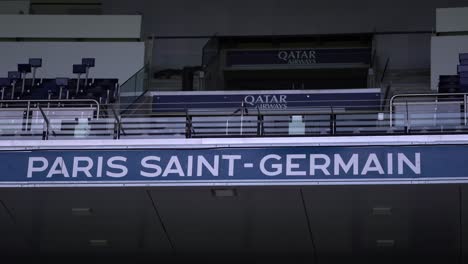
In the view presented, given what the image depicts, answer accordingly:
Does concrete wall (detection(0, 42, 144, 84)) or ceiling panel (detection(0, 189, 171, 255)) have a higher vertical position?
concrete wall (detection(0, 42, 144, 84))

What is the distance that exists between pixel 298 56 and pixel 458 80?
14.1 ft

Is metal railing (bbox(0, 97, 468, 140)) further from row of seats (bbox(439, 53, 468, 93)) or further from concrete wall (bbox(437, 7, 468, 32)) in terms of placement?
concrete wall (bbox(437, 7, 468, 32))

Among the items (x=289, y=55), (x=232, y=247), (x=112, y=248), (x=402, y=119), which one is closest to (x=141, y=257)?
(x=112, y=248)

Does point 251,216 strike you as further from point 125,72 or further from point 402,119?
point 125,72

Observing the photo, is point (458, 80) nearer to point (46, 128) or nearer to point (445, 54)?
point (445, 54)

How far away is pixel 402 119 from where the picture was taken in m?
11.9

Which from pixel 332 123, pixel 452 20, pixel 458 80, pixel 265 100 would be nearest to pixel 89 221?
pixel 332 123

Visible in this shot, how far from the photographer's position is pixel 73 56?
65.2 feet

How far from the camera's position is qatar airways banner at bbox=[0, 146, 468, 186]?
11.2 meters

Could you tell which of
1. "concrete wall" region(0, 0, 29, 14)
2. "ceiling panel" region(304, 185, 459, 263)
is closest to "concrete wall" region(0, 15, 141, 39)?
"concrete wall" region(0, 0, 29, 14)

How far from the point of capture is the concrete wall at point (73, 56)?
64.3ft

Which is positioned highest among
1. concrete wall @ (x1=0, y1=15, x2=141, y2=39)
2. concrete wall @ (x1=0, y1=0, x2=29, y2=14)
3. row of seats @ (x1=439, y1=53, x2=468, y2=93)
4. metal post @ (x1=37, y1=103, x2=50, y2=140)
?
concrete wall @ (x1=0, y1=0, x2=29, y2=14)

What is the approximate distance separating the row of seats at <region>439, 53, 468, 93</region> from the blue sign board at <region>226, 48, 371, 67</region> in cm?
265

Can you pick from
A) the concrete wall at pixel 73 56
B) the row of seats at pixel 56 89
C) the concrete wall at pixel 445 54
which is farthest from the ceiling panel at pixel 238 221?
the concrete wall at pixel 73 56
